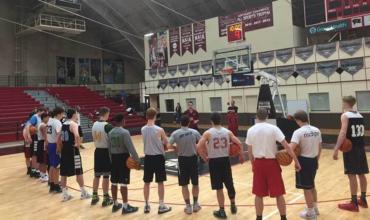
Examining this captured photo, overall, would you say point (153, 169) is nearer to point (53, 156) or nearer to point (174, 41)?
point (53, 156)

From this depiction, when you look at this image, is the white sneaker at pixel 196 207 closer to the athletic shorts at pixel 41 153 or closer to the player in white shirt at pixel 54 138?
the player in white shirt at pixel 54 138

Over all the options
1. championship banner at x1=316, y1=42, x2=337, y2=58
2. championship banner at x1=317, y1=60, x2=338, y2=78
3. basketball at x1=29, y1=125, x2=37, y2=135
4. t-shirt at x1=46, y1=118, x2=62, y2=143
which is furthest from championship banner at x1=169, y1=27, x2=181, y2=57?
t-shirt at x1=46, y1=118, x2=62, y2=143

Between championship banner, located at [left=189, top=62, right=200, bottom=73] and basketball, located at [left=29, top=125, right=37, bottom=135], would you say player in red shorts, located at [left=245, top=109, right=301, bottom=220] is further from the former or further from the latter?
championship banner, located at [left=189, top=62, right=200, bottom=73]

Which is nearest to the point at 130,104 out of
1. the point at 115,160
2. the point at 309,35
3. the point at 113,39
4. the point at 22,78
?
the point at 113,39

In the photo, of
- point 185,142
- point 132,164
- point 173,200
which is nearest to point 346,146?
point 185,142

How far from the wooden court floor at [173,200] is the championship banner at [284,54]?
24.2 ft

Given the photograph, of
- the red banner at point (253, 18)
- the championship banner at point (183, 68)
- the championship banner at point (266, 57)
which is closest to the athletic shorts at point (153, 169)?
the championship banner at point (266, 57)

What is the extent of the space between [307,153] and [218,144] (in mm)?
1311

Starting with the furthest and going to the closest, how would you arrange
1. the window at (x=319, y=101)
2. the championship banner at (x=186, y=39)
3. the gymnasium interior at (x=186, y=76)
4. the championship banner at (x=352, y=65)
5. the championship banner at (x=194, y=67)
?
the championship banner at (x=186, y=39)
the championship banner at (x=194, y=67)
the window at (x=319, y=101)
the championship banner at (x=352, y=65)
the gymnasium interior at (x=186, y=76)

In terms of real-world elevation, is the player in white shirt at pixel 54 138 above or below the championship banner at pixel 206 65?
below

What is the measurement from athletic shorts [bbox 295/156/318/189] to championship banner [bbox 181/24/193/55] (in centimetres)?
1533

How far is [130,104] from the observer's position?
25.5 meters

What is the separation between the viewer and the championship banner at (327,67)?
45.6 ft

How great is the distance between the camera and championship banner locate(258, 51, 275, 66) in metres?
15.8
